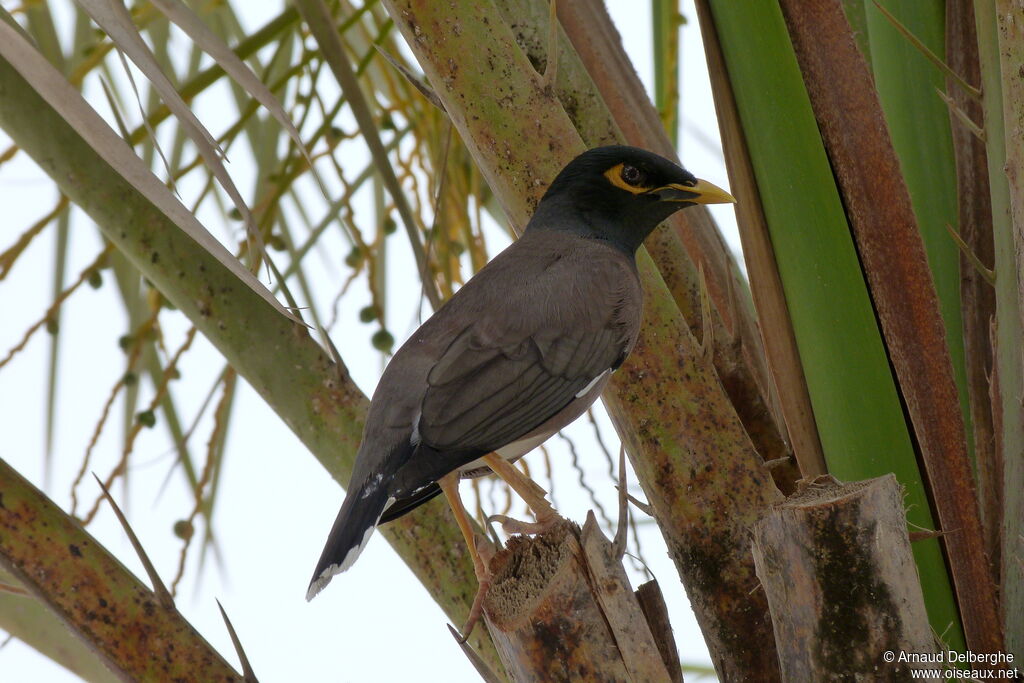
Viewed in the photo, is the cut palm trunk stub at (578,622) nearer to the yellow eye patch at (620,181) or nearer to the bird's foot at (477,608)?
the bird's foot at (477,608)

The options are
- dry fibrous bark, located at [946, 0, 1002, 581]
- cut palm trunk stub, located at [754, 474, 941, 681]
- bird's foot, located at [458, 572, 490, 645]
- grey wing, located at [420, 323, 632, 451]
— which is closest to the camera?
cut palm trunk stub, located at [754, 474, 941, 681]

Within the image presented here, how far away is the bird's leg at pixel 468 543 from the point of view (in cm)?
176

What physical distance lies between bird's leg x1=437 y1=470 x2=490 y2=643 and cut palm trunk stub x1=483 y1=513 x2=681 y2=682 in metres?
0.10

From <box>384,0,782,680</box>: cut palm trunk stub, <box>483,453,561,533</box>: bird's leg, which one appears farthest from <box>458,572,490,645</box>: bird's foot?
<box>384,0,782,680</box>: cut palm trunk stub

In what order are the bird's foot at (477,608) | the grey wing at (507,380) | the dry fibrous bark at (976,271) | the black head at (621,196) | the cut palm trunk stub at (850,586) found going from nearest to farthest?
the cut palm trunk stub at (850,586)
the bird's foot at (477,608)
the dry fibrous bark at (976,271)
the grey wing at (507,380)
the black head at (621,196)

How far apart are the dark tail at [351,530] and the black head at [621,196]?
2.01ft

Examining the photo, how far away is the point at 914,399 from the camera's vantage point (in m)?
1.85

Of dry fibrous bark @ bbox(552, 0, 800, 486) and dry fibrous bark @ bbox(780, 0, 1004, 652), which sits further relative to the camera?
dry fibrous bark @ bbox(552, 0, 800, 486)

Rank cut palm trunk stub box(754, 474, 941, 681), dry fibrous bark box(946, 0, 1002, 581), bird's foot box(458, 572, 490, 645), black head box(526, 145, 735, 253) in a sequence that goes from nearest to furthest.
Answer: cut palm trunk stub box(754, 474, 941, 681), bird's foot box(458, 572, 490, 645), dry fibrous bark box(946, 0, 1002, 581), black head box(526, 145, 735, 253)

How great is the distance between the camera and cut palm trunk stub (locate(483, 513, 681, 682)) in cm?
152

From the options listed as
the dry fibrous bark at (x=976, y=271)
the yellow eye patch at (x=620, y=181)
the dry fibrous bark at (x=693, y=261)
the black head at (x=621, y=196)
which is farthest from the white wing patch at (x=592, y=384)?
the dry fibrous bark at (x=976, y=271)

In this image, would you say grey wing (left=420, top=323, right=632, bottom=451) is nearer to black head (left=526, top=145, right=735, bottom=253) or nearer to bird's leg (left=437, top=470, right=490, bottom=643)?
A: bird's leg (left=437, top=470, right=490, bottom=643)

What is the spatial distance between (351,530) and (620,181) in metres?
0.93

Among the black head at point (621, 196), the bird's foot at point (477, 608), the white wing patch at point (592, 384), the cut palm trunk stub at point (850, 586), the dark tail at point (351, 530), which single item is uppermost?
the black head at point (621, 196)
